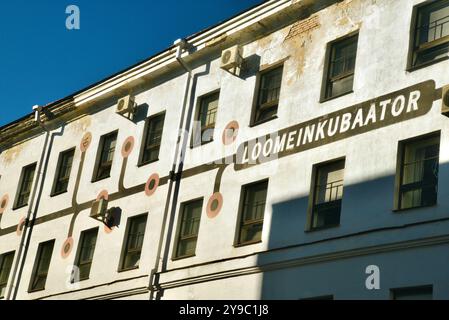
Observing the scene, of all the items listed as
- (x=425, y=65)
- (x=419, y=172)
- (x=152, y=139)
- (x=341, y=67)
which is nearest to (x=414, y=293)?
(x=419, y=172)

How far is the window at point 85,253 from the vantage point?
25.6 metres

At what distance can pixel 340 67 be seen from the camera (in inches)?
827

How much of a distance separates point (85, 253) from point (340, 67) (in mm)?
9860

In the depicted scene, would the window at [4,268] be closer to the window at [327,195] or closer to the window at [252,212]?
the window at [252,212]

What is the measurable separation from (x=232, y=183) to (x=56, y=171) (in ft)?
29.3

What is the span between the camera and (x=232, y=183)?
72.2 ft

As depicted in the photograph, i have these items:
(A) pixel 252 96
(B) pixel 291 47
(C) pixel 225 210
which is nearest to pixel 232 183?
(C) pixel 225 210

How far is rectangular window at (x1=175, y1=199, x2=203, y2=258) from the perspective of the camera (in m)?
22.6

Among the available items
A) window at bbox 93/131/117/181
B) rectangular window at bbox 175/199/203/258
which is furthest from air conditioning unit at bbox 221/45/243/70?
window at bbox 93/131/117/181

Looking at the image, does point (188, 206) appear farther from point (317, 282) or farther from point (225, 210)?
point (317, 282)

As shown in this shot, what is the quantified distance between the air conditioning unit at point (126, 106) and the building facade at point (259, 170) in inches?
4.0

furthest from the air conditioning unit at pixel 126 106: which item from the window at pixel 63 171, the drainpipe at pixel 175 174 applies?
the window at pixel 63 171

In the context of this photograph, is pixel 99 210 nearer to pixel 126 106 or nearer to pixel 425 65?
pixel 126 106

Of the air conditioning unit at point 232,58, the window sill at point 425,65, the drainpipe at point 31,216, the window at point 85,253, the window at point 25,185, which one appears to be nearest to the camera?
the window sill at point 425,65
